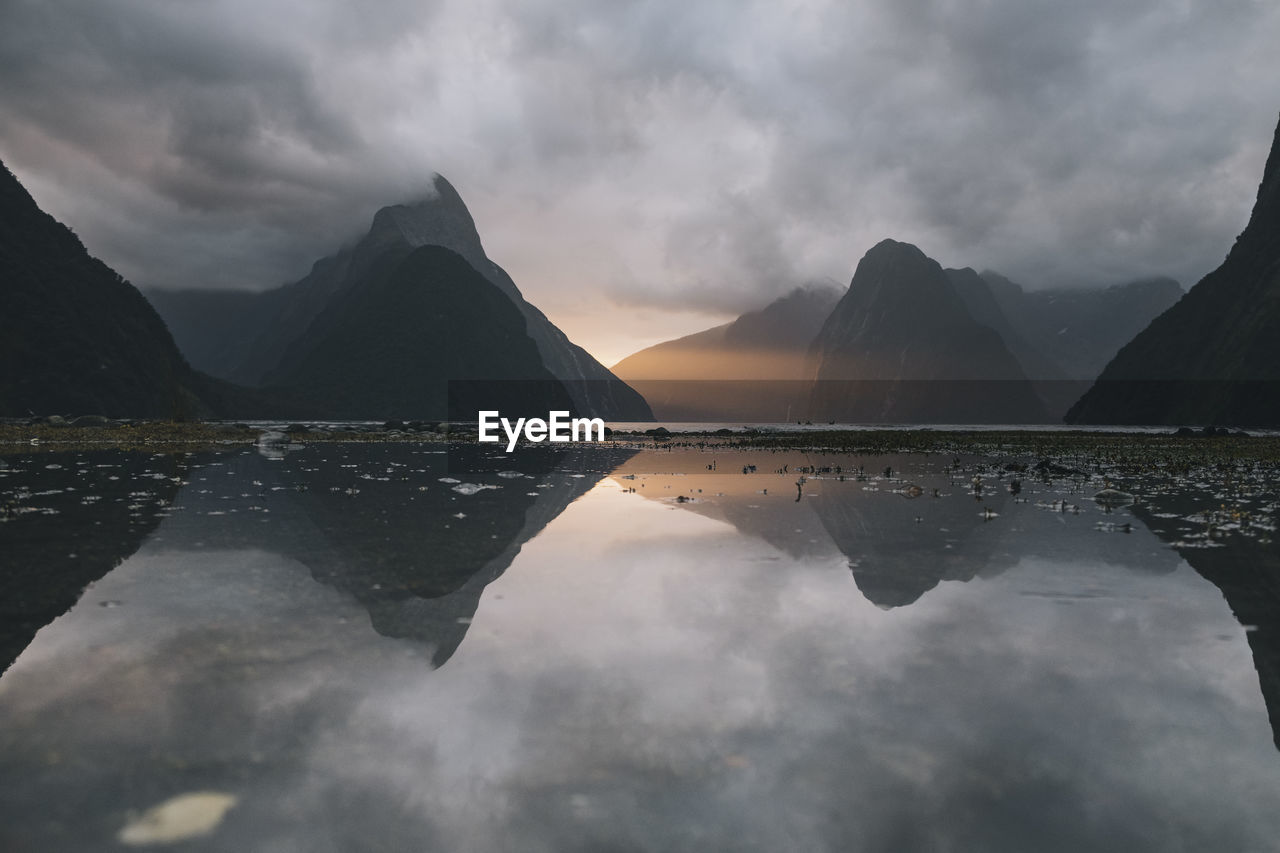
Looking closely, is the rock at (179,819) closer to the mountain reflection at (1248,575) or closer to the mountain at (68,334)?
the mountain reflection at (1248,575)

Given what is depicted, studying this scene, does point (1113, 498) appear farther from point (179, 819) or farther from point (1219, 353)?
point (1219, 353)

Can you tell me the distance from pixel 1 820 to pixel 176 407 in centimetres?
15402

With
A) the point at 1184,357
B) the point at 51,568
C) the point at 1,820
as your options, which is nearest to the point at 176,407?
the point at 51,568

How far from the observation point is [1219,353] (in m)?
136

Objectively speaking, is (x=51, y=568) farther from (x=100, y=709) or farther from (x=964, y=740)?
(x=964, y=740)

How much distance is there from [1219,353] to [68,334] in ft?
687

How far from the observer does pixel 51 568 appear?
11.6 meters

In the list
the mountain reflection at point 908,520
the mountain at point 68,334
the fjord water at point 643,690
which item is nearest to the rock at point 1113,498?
the mountain reflection at point 908,520

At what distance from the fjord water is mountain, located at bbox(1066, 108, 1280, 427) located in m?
135

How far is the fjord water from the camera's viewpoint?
4.63m

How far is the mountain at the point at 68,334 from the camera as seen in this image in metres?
129

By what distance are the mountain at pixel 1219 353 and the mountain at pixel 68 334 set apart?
17685cm

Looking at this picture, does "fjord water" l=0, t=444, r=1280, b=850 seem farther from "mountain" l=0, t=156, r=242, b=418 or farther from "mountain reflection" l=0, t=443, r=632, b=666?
"mountain" l=0, t=156, r=242, b=418

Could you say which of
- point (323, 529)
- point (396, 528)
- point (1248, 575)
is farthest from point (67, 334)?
point (1248, 575)
